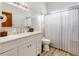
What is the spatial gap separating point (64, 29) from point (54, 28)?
0.54 m

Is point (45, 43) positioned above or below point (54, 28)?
below

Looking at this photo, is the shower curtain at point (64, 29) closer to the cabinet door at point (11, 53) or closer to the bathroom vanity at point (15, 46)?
the bathroom vanity at point (15, 46)

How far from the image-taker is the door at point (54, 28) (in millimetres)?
3973

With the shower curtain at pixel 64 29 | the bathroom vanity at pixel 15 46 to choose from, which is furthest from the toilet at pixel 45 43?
the bathroom vanity at pixel 15 46

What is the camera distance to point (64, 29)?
3.69m

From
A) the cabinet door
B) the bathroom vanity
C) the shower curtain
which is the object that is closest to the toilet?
the shower curtain

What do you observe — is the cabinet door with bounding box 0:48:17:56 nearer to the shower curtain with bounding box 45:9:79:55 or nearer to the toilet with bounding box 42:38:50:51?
the toilet with bounding box 42:38:50:51

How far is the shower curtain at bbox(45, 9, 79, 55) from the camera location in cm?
324

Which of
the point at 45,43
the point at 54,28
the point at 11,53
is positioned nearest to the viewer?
the point at 11,53

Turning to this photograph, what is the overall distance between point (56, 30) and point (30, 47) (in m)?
1.81

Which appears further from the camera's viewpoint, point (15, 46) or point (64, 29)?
point (64, 29)

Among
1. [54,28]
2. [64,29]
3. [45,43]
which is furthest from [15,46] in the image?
[54,28]

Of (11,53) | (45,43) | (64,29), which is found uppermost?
(64,29)

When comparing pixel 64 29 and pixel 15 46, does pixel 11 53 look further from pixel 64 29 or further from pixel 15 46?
pixel 64 29
